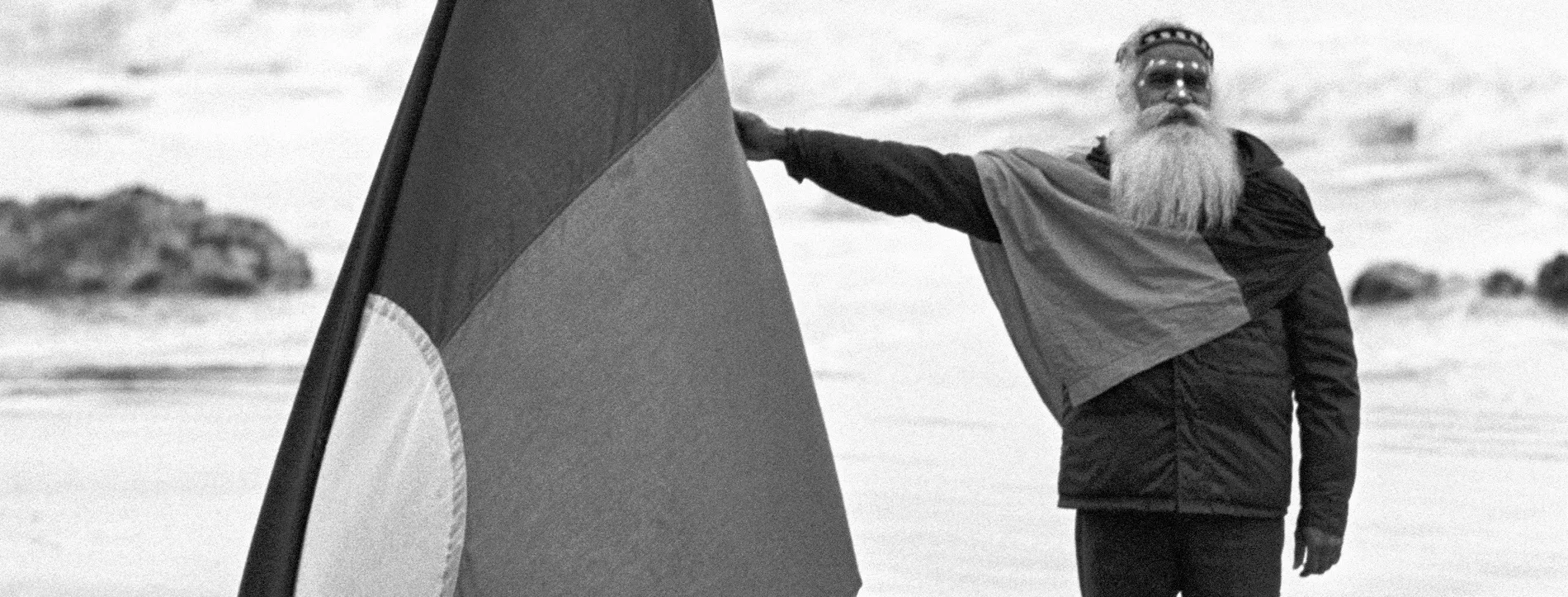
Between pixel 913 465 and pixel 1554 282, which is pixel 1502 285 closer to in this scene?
pixel 1554 282

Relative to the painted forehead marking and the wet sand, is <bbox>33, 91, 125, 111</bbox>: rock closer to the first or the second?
the wet sand

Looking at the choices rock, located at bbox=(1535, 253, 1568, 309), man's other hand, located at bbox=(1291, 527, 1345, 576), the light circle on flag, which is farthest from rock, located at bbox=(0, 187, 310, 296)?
the light circle on flag


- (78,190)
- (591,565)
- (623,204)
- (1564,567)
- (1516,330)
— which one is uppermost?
(623,204)

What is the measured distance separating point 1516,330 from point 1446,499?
2.82 metres

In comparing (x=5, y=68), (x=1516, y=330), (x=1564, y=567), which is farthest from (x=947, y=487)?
(x=5, y=68)

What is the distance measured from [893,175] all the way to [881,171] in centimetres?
2

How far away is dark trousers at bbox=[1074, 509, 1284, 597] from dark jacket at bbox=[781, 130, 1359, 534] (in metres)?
0.04

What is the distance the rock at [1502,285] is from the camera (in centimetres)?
1049

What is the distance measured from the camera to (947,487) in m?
7.86

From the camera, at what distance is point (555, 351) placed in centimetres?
235

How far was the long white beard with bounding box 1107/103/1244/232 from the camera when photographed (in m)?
2.75

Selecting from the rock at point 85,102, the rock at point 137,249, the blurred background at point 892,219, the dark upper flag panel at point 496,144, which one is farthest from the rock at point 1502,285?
the dark upper flag panel at point 496,144

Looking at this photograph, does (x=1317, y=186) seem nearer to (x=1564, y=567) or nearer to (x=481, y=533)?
(x=1564, y=567)

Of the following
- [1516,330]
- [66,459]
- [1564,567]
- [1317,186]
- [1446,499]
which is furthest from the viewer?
[1317,186]
